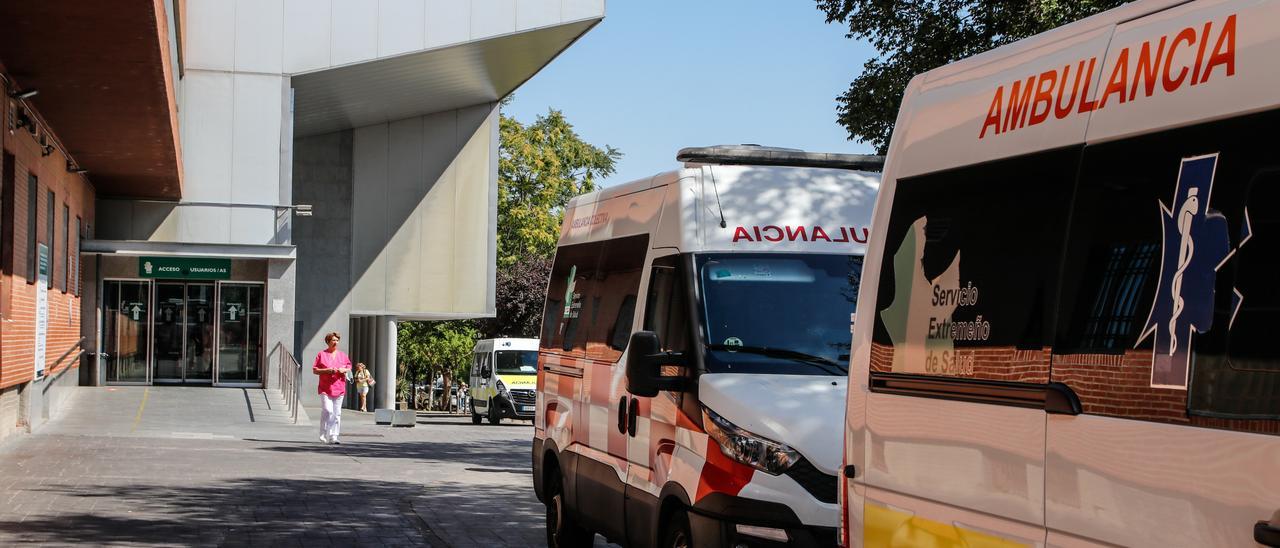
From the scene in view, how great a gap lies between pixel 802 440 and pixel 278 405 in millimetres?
25961

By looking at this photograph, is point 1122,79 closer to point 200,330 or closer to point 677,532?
point 677,532

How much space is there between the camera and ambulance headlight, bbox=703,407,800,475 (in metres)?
Answer: 7.43

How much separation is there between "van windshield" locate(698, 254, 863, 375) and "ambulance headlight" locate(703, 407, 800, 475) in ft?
1.54

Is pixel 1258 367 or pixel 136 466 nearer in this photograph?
pixel 1258 367

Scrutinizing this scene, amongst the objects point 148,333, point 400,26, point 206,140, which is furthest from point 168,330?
point 400,26

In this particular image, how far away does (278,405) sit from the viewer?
31953 millimetres

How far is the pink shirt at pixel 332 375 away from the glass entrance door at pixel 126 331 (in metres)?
15.3

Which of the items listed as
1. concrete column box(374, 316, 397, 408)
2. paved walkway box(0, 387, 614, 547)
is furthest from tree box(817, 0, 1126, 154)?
concrete column box(374, 316, 397, 408)

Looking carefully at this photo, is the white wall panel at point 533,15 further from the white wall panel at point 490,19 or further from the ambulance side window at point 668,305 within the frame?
the ambulance side window at point 668,305

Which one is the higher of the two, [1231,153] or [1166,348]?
[1231,153]

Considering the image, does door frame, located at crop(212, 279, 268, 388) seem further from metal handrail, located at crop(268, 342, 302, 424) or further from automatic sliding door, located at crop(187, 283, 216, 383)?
metal handrail, located at crop(268, 342, 302, 424)

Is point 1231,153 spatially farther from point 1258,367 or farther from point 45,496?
point 45,496

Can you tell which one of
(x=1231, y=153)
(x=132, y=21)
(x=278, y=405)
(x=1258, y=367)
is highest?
(x=132, y=21)

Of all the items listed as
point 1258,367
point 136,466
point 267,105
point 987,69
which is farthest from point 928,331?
point 267,105
